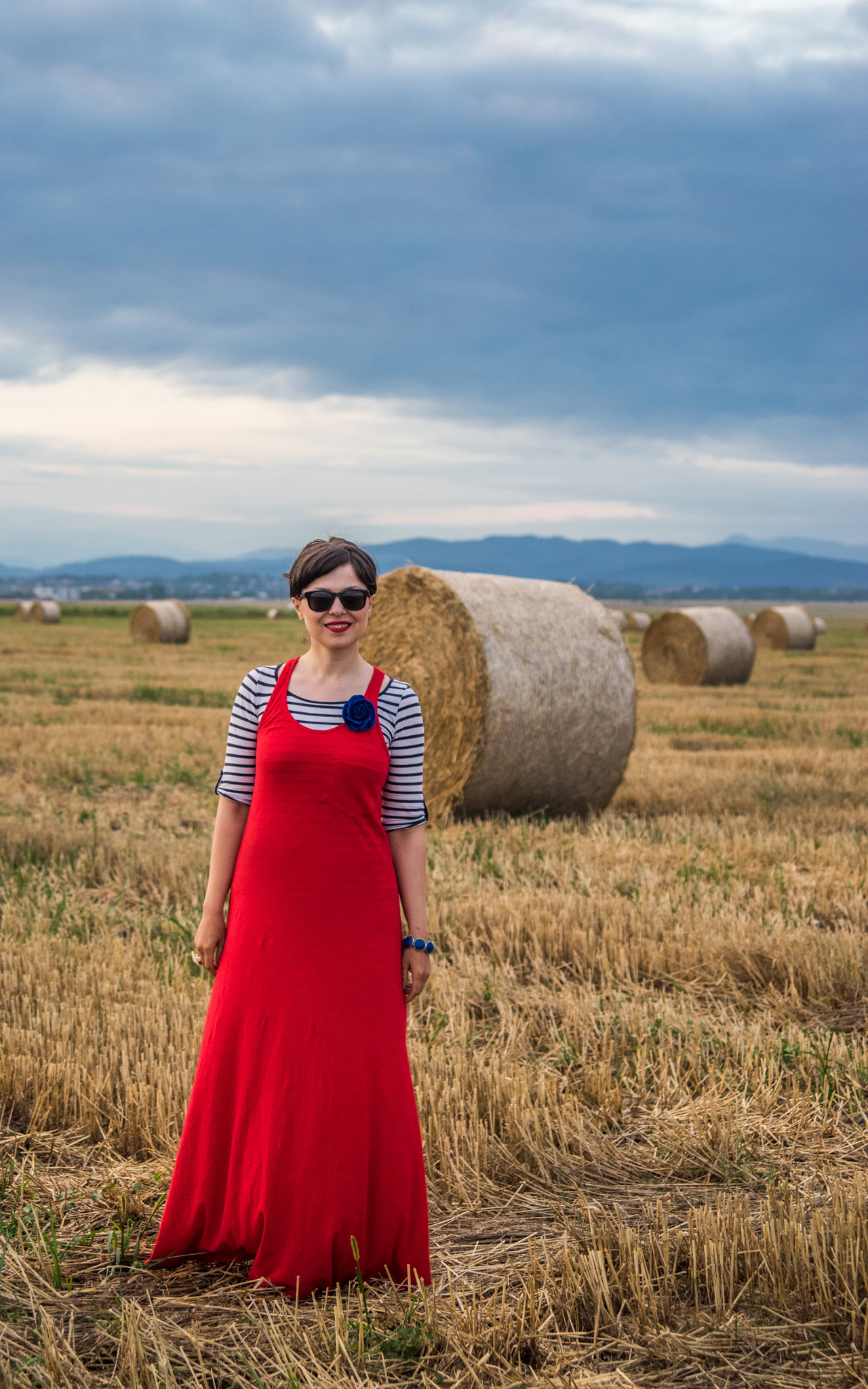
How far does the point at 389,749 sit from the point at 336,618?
40cm

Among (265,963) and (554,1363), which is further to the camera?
(265,963)

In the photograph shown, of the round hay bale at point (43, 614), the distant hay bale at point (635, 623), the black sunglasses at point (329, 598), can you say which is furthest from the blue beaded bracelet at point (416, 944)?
the round hay bale at point (43, 614)

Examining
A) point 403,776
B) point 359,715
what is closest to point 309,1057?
point 403,776

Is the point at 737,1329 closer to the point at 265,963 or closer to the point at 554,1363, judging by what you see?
the point at 554,1363

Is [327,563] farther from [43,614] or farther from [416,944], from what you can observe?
[43,614]

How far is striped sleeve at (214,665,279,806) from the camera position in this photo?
327 centimetres

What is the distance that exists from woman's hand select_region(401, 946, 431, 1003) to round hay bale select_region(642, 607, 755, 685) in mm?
20186

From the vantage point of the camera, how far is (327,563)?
3225mm

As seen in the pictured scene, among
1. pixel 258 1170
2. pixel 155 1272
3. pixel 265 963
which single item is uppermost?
pixel 265 963

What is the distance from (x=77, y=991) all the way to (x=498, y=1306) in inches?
111

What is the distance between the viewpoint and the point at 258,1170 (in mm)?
3070

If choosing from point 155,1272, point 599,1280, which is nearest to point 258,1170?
point 155,1272

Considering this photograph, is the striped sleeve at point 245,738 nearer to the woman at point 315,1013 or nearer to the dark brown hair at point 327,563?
the woman at point 315,1013

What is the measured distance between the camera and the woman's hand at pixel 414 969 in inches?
128
